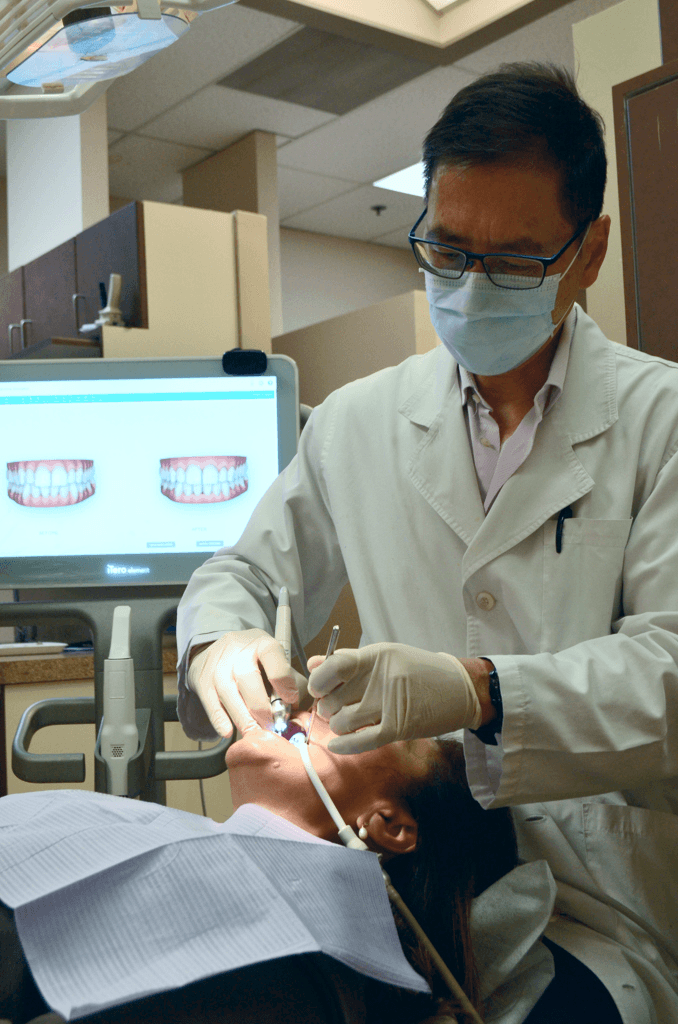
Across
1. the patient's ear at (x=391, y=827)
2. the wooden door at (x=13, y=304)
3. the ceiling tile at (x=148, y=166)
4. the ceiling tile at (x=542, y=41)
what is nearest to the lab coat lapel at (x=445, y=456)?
the patient's ear at (x=391, y=827)

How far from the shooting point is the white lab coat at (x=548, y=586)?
974 mm

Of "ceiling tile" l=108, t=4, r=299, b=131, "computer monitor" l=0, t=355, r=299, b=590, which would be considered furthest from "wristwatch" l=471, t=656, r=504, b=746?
"ceiling tile" l=108, t=4, r=299, b=131

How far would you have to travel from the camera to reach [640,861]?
1.03 m

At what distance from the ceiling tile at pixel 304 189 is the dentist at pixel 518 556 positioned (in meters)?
4.25

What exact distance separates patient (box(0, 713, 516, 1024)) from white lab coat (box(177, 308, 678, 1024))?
3.2 inches

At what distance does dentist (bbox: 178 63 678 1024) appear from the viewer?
3.18 ft

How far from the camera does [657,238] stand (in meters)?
1.41

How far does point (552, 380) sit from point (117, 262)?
56.7 inches

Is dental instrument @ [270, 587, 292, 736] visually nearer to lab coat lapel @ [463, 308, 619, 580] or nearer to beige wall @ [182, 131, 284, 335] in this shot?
lab coat lapel @ [463, 308, 619, 580]

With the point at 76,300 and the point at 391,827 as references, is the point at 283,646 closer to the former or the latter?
the point at 391,827

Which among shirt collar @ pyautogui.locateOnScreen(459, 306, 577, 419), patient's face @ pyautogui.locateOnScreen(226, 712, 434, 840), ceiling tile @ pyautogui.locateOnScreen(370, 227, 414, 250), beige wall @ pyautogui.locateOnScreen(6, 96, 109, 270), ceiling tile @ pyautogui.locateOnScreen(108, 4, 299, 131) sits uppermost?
ceiling tile @ pyautogui.locateOnScreen(370, 227, 414, 250)

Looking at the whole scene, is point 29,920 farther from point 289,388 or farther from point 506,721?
point 289,388

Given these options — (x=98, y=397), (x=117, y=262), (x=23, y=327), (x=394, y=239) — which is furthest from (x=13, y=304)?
(x=394, y=239)

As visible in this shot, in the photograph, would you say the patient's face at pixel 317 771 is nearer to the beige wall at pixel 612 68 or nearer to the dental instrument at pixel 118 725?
the dental instrument at pixel 118 725
